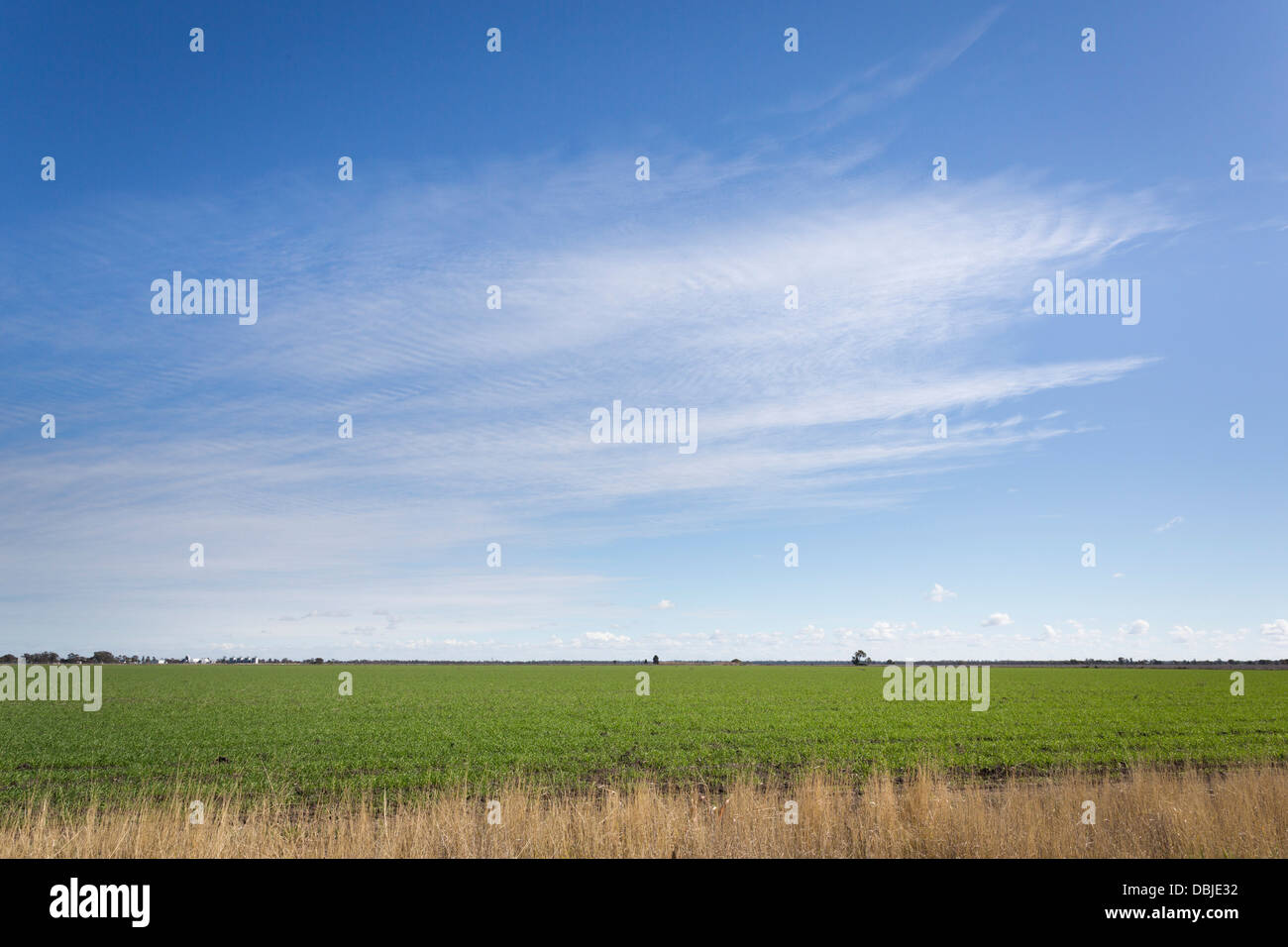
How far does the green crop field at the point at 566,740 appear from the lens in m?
26.7

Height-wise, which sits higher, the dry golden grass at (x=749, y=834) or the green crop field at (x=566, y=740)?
the dry golden grass at (x=749, y=834)

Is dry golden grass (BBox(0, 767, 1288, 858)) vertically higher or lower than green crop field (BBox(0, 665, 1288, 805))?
higher

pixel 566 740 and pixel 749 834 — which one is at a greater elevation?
pixel 749 834

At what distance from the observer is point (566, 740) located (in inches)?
1435

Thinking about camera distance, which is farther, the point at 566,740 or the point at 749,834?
the point at 566,740

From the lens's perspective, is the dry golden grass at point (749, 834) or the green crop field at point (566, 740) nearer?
the dry golden grass at point (749, 834)

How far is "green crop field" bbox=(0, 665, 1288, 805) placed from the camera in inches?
1053

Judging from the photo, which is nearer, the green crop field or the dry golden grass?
the dry golden grass
